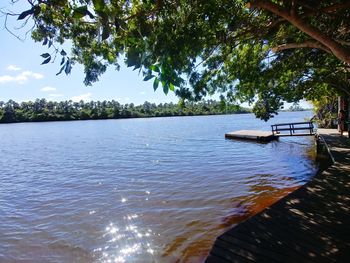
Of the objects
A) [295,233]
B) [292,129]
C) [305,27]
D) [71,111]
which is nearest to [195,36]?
[305,27]

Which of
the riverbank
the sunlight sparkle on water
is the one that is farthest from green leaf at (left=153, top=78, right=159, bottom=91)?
the sunlight sparkle on water

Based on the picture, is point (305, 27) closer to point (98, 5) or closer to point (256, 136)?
point (98, 5)

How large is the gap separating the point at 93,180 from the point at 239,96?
8.16 metres

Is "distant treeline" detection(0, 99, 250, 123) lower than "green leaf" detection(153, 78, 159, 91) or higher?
higher

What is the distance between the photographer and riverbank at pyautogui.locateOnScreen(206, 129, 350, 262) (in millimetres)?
4051

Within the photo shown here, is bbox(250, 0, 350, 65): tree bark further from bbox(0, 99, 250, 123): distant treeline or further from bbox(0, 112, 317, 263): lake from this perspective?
bbox(0, 99, 250, 123): distant treeline

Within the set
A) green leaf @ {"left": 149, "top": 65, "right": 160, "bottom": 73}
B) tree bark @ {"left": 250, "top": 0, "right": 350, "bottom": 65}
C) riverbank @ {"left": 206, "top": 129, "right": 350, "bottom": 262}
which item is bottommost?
riverbank @ {"left": 206, "top": 129, "right": 350, "bottom": 262}

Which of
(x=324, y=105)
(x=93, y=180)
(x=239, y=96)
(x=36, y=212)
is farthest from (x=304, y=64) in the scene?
(x=324, y=105)

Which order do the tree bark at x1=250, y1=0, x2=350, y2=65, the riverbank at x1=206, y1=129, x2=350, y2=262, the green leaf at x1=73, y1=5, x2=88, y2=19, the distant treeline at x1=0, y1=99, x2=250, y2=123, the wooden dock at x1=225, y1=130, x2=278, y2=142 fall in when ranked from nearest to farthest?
1. the green leaf at x1=73, y1=5, x2=88, y2=19
2. the riverbank at x1=206, y1=129, x2=350, y2=262
3. the tree bark at x1=250, y1=0, x2=350, y2=65
4. the wooden dock at x1=225, y1=130, x2=278, y2=142
5. the distant treeline at x1=0, y1=99, x2=250, y2=123

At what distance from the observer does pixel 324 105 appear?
33.2 meters

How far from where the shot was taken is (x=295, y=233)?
476cm

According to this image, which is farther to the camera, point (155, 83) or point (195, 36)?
point (195, 36)

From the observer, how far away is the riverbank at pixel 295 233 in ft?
13.3

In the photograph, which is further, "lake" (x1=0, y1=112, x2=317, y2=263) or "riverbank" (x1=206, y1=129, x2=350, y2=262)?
"lake" (x1=0, y1=112, x2=317, y2=263)
